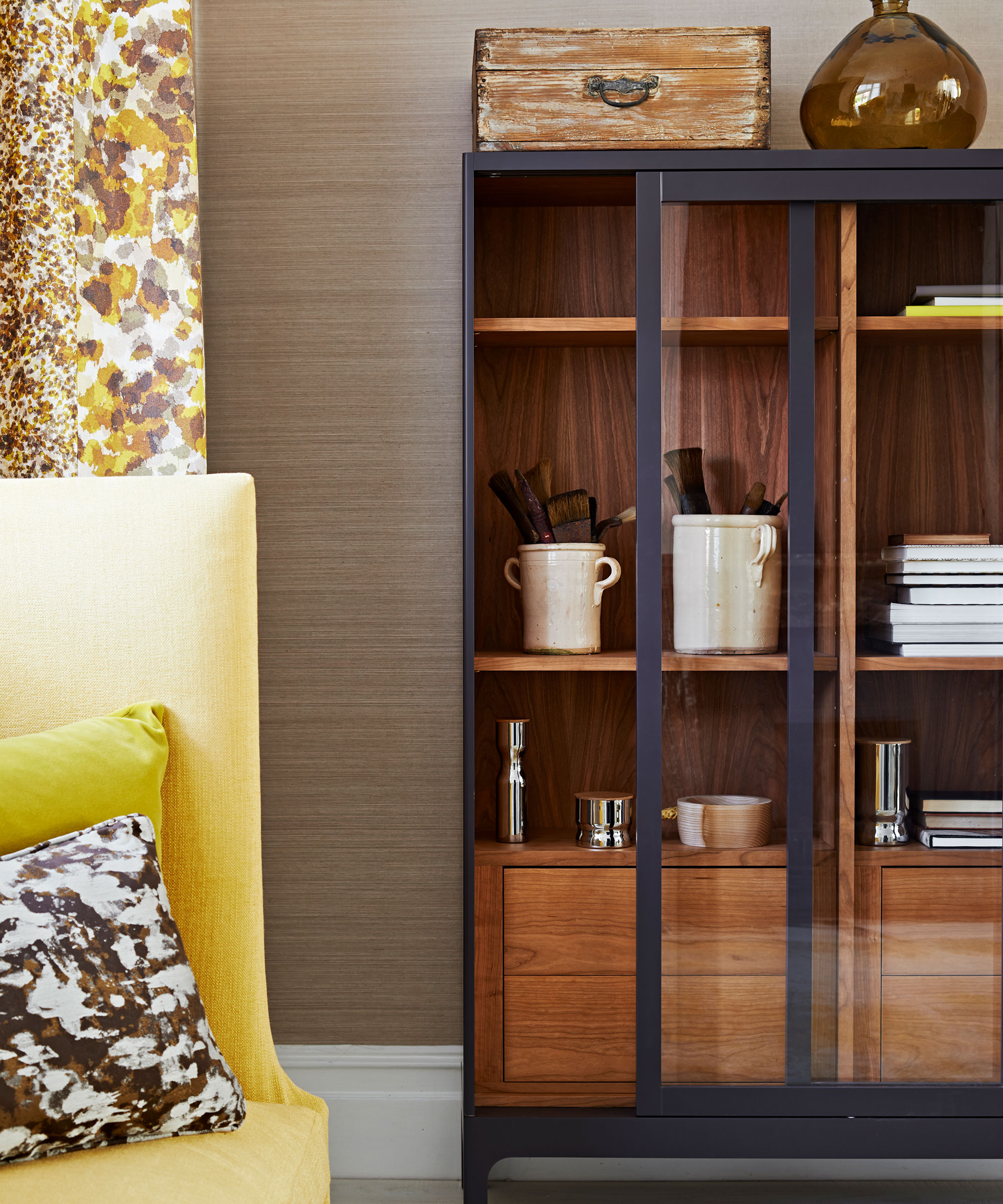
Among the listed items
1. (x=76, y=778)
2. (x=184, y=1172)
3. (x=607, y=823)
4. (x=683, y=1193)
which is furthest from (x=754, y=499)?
(x=683, y=1193)

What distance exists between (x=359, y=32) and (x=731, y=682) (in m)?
1.25

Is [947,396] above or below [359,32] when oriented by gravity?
below

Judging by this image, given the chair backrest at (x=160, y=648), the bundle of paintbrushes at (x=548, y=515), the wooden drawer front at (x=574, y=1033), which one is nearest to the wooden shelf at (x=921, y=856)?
the wooden drawer front at (x=574, y=1033)

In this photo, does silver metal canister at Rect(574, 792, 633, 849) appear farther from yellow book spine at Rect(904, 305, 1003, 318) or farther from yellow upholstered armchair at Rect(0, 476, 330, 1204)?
yellow book spine at Rect(904, 305, 1003, 318)

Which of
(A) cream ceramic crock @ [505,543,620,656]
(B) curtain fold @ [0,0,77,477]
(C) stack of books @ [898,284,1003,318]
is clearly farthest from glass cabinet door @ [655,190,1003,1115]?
(B) curtain fold @ [0,0,77,477]

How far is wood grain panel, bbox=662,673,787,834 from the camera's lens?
134 cm

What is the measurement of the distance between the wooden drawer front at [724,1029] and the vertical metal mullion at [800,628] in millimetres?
24

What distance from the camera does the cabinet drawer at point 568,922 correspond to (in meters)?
1.37

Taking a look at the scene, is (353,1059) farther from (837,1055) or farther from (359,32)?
(359,32)

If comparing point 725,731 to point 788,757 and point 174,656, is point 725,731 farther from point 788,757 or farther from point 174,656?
point 174,656

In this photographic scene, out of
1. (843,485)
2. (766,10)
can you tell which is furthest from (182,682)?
(766,10)

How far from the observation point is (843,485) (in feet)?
4.38

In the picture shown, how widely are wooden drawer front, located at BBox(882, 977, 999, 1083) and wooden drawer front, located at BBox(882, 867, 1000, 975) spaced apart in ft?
0.06

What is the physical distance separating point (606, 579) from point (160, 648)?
0.64 m
